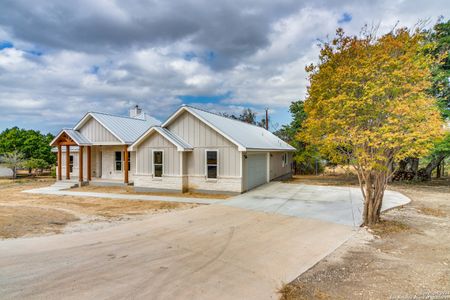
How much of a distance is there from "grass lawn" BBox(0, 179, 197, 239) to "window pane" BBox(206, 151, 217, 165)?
3.54 meters

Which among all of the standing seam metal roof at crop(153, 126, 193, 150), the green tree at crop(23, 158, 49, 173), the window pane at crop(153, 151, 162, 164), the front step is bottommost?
the front step

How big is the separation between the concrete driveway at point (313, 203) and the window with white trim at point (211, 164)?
220 centimetres

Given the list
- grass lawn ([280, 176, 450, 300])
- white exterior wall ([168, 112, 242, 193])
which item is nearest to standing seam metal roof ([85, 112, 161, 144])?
white exterior wall ([168, 112, 242, 193])

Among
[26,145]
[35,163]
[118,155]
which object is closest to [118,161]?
[118,155]

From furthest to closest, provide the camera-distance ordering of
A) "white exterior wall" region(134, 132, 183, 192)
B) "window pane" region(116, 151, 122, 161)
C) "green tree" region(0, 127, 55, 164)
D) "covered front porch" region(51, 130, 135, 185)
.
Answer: "green tree" region(0, 127, 55, 164) → "window pane" region(116, 151, 122, 161) → "covered front porch" region(51, 130, 135, 185) → "white exterior wall" region(134, 132, 183, 192)

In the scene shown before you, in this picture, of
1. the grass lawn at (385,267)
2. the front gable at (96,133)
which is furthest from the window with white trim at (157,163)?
the grass lawn at (385,267)

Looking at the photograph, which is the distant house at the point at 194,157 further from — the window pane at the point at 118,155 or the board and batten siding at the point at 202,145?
the window pane at the point at 118,155

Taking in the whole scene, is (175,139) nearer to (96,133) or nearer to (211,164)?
(211,164)

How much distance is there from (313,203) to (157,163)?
9.33m

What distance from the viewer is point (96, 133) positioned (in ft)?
63.1

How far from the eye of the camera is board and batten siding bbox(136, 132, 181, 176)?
14762mm

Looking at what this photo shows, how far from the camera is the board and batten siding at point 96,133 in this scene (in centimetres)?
1873

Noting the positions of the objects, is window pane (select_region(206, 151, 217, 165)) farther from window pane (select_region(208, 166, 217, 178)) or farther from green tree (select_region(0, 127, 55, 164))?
green tree (select_region(0, 127, 55, 164))

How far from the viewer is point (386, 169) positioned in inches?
299
